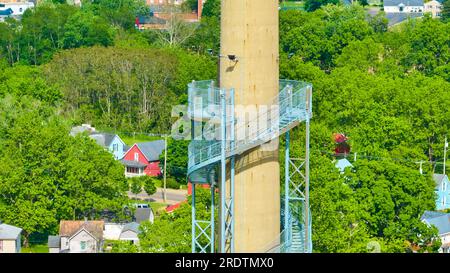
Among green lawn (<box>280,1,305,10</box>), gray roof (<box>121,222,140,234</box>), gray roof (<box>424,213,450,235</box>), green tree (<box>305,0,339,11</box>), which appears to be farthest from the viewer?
green lawn (<box>280,1,305,10</box>)

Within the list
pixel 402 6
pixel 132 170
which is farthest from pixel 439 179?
pixel 402 6

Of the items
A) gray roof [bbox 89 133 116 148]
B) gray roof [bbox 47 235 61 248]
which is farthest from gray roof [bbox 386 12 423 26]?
gray roof [bbox 47 235 61 248]

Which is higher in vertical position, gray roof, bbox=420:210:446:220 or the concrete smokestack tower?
the concrete smokestack tower

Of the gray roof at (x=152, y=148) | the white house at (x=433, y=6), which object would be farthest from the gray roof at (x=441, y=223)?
the white house at (x=433, y=6)

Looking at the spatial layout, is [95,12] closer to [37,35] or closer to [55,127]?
[37,35]

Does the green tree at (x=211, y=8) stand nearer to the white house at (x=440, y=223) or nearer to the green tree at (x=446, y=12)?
the green tree at (x=446, y=12)

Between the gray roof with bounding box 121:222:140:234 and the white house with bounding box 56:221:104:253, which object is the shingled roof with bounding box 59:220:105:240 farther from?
the gray roof with bounding box 121:222:140:234

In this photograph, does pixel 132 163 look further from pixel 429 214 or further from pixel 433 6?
pixel 433 6

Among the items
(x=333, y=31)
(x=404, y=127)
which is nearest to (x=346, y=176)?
(x=404, y=127)
